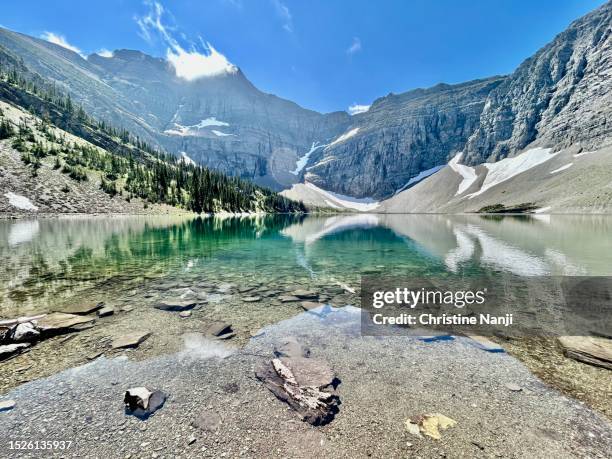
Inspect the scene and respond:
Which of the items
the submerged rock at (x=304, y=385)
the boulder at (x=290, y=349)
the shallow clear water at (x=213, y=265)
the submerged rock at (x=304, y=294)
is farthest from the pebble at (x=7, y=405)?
the submerged rock at (x=304, y=294)

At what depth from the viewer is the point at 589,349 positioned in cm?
897

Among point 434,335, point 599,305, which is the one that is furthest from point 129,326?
point 599,305

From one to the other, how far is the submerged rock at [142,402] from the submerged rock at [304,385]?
2459mm

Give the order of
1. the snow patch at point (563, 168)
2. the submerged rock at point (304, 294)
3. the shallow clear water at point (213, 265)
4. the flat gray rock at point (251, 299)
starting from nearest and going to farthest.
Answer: the flat gray rock at point (251, 299) < the submerged rock at point (304, 294) < the shallow clear water at point (213, 265) < the snow patch at point (563, 168)

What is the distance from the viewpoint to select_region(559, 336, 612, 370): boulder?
8.31 m

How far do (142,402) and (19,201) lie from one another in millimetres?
110061

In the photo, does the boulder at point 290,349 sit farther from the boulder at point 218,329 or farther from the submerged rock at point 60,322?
the submerged rock at point 60,322

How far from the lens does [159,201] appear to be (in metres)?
122

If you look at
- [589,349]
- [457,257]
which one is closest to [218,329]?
[589,349]

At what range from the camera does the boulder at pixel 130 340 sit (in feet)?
30.9

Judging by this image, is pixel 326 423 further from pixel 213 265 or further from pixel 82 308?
pixel 213 265

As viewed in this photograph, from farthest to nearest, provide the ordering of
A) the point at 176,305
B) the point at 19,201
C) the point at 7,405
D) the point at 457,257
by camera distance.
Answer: the point at 19,201 → the point at 457,257 → the point at 176,305 → the point at 7,405

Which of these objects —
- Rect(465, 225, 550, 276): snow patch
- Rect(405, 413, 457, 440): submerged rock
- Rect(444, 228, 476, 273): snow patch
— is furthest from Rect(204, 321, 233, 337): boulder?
Rect(465, 225, 550, 276): snow patch

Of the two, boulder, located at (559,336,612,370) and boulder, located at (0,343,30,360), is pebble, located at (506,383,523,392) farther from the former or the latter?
boulder, located at (0,343,30,360)
